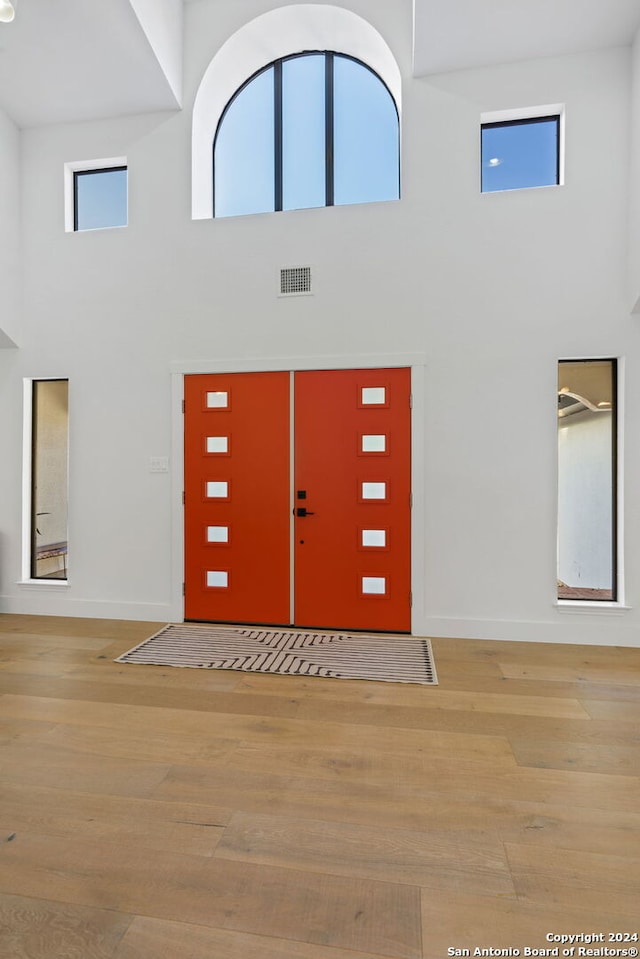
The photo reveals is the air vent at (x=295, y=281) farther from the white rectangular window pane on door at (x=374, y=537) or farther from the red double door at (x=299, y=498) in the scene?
the white rectangular window pane on door at (x=374, y=537)

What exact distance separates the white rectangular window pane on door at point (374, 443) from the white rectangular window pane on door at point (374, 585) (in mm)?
1052

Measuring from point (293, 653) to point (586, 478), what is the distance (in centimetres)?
269

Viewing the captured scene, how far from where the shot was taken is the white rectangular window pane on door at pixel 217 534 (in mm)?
4520

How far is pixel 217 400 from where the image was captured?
178 inches

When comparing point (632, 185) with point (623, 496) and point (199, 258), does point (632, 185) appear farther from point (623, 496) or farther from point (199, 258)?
point (199, 258)

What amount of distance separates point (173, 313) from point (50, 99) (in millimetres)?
2214

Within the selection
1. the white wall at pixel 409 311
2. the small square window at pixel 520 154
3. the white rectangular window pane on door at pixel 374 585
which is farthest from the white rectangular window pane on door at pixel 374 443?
the small square window at pixel 520 154

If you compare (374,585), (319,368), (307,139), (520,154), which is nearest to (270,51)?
(307,139)

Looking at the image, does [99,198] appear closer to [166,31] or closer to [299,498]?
[166,31]

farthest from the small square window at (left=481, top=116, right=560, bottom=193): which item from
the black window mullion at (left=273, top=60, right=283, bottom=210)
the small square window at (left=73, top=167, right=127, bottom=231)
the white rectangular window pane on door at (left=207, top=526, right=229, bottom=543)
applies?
the white rectangular window pane on door at (left=207, top=526, right=229, bottom=543)

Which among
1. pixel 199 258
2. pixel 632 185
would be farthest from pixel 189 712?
pixel 632 185

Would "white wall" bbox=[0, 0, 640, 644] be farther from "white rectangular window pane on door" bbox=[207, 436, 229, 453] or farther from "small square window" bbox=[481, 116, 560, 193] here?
"white rectangular window pane on door" bbox=[207, 436, 229, 453]

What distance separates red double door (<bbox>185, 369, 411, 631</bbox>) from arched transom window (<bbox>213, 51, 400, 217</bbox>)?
5.81 ft

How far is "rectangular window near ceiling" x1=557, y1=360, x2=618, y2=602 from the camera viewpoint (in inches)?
162
